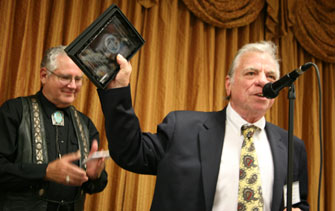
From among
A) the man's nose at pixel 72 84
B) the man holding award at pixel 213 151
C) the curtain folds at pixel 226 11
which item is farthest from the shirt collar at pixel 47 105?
the curtain folds at pixel 226 11

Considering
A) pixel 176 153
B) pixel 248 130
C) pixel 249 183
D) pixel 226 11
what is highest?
pixel 226 11

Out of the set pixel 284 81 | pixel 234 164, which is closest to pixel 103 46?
pixel 284 81

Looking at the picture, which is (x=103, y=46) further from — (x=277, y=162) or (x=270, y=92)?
(x=277, y=162)

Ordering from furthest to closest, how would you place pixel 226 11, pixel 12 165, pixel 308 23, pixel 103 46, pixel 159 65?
1. pixel 308 23
2. pixel 226 11
3. pixel 159 65
4. pixel 12 165
5. pixel 103 46

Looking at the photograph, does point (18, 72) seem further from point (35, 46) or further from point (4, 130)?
point (4, 130)

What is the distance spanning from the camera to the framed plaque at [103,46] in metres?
1.07

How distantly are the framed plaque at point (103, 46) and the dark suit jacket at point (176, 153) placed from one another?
0.26 feet

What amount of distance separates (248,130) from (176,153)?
0.40 metres

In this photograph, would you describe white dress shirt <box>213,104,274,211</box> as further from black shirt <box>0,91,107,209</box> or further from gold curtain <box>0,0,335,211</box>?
gold curtain <box>0,0,335,211</box>

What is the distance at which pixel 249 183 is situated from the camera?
54.6 inches

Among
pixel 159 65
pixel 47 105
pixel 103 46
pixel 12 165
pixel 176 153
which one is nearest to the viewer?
pixel 103 46

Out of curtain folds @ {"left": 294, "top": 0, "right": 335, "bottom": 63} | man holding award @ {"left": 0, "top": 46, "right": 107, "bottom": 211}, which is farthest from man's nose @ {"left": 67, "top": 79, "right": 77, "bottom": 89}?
curtain folds @ {"left": 294, "top": 0, "right": 335, "bottom": 63}

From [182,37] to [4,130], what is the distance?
177 centimetres

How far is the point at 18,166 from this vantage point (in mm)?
1546
